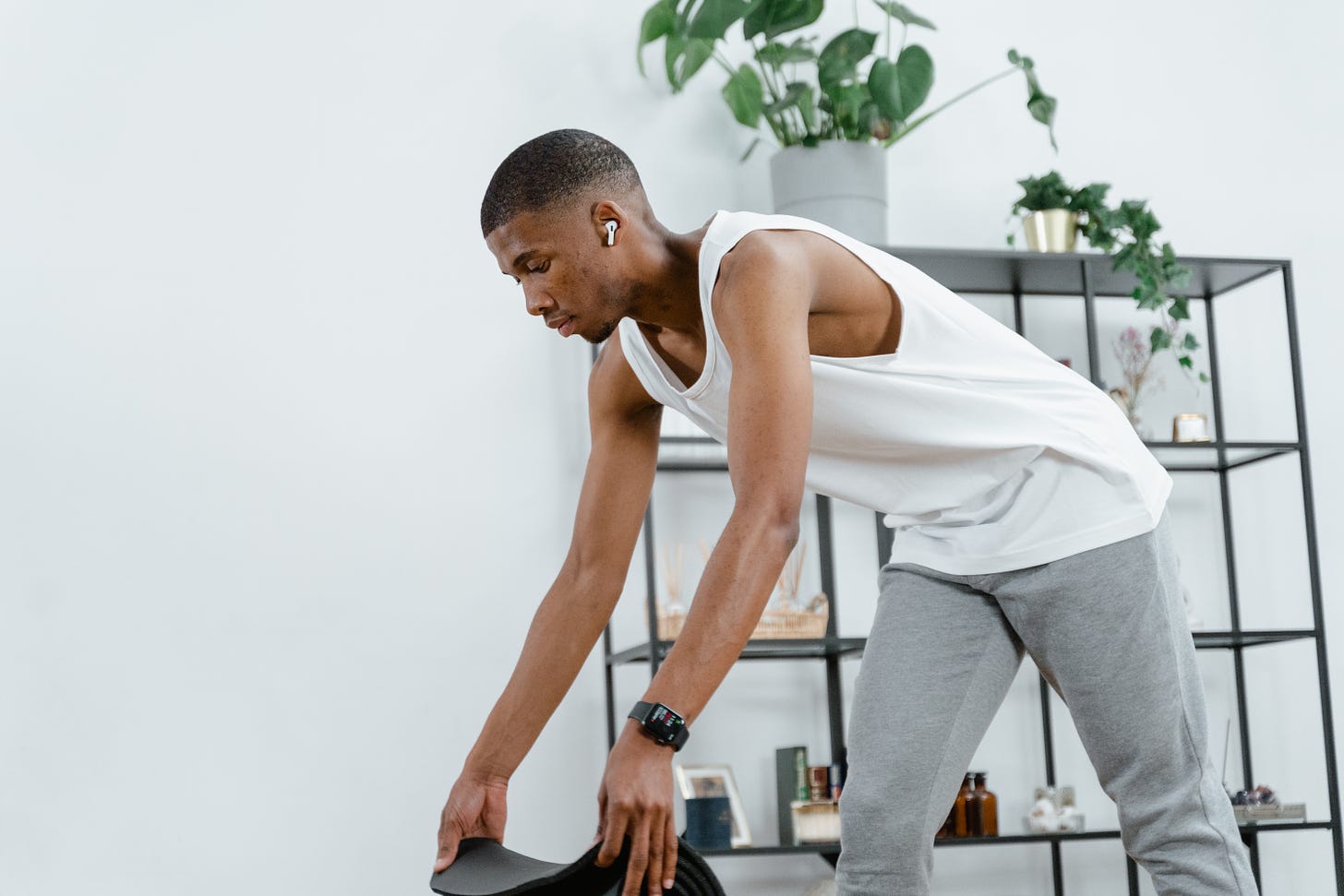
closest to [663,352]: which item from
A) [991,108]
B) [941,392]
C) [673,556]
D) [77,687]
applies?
[941,392]

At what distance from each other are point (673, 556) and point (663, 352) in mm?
1543

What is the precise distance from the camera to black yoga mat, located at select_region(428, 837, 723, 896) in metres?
1.13

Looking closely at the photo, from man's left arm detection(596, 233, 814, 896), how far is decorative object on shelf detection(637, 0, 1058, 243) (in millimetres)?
1757

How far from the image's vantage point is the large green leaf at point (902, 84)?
3.08 meters

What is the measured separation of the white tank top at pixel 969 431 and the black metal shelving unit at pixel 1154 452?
49.5 inches

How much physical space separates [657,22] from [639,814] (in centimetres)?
237

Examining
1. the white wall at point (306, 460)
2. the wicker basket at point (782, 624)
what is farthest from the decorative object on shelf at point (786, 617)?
the white wall at point (306, 460)

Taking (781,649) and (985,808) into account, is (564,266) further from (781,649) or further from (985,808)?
(985,808)

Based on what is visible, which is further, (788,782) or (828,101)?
(828,101)

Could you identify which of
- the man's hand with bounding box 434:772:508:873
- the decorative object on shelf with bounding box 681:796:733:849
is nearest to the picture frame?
the decorative object on shelf with bounding box 681:796:733:849

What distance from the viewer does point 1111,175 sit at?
364 centimetres

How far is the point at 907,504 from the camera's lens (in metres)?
1.70

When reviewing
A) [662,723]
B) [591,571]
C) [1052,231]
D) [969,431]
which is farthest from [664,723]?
[1052,231]

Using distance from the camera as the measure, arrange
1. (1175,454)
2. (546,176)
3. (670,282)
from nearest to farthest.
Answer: (546,176), (670,282), (1175,454)
